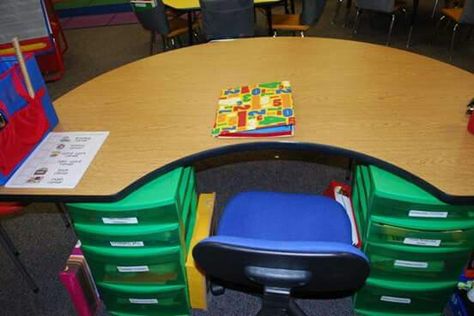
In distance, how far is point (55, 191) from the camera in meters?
1.07

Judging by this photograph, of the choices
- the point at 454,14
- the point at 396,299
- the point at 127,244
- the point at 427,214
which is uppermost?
the point at 454,14

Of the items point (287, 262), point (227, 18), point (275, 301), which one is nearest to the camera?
point (287, 262)

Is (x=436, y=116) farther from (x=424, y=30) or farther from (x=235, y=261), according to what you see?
(x=424, y=30)

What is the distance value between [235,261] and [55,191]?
1.93 ft

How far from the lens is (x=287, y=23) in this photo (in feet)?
10.8

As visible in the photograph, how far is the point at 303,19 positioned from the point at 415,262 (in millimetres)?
2400

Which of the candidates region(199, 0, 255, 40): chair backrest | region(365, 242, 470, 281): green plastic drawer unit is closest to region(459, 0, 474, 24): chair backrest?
region(199, 0, 255, 40): chair backrest

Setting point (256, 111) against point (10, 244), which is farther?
point (10, 244)

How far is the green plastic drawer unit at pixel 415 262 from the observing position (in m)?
1.22

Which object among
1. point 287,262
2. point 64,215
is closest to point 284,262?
point 287,262

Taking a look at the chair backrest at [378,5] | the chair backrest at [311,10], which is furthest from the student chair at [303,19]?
the chair backrest at [378,5]

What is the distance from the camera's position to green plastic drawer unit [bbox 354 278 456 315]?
4.33 ft

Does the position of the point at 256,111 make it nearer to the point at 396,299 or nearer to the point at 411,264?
the point at 411,264

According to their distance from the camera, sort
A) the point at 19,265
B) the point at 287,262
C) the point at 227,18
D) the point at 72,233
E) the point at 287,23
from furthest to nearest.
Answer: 1. the point at 287,23
2. the point at 227,18
3. the point at 72,233
4. the point at 19,265
5. the point at 287,262
